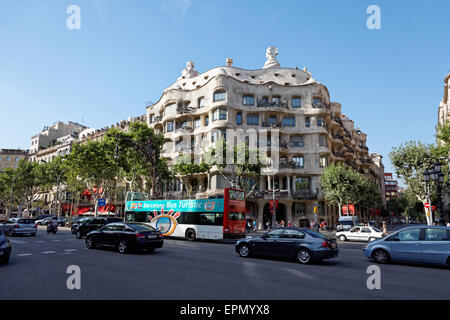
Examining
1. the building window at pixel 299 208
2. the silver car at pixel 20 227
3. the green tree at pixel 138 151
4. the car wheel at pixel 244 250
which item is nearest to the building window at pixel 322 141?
the building window at pixel 299 208

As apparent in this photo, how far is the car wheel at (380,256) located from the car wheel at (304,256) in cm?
294

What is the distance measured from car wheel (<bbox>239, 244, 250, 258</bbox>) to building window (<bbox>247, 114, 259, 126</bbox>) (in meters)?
33.5

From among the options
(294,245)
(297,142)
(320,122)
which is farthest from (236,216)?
(320,122)

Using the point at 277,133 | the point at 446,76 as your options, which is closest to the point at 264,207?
the point at 277,133

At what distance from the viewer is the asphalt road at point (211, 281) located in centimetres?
647

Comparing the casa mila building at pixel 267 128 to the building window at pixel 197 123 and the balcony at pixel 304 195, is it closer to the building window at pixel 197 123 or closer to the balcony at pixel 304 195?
the balcony at pixel 304 195

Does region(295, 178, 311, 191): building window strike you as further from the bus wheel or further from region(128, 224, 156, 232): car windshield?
region(128, 224, 156, 232): car windshield

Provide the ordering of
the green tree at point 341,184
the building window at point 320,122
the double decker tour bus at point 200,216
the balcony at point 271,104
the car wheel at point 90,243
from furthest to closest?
the building window at point 320,122 < the balcony at point 271,104 < the green tree at point 341,184 < the double decker tour bus at point 200,216 < the car wheel at point 90,243

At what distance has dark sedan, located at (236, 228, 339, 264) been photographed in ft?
36.4

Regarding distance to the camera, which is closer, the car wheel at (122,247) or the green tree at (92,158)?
the car wheel at (122,247)

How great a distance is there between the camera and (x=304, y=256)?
444 inches

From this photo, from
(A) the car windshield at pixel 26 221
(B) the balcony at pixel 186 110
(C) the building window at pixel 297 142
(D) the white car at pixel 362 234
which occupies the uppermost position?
(B) the balcony at pixel 186 110
